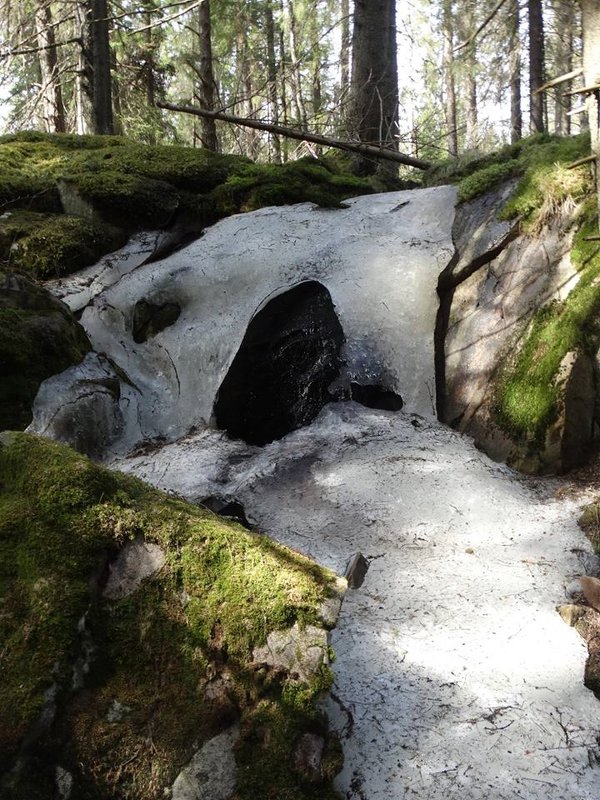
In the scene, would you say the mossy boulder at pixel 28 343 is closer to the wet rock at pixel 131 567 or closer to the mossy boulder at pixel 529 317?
the wet rock at pixel 131 567

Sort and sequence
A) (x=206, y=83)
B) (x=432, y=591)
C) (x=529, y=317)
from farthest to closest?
(x=206, y=83), (x=529, y=317), (x=432, y=591)

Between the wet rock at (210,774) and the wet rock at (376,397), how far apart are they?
149 inches

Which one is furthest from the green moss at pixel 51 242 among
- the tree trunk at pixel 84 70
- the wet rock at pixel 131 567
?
the wet rock at pixel 131 567

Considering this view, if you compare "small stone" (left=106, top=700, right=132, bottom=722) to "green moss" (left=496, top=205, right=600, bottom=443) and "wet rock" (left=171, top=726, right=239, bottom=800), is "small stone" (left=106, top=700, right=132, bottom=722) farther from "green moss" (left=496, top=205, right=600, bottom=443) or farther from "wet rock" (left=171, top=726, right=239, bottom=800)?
"green moss" (left=496, top=205, right=600, bottom=443)

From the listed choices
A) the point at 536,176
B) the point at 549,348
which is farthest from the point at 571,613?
the point at 536,176

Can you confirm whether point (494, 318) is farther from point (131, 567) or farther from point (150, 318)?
point (131, 567)

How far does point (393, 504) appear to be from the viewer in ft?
14.1

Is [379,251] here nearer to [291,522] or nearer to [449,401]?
[449,401]

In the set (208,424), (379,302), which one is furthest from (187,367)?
(379,302)

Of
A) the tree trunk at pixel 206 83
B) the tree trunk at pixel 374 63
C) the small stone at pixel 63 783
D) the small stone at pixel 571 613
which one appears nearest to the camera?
the small stone at pixel 63 783

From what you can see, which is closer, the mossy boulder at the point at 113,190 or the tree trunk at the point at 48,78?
the mossy boulder at the point at 113,190

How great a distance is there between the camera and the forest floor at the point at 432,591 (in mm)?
2336

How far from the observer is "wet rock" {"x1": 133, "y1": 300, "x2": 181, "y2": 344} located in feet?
21.1

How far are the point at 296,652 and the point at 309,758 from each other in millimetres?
334
